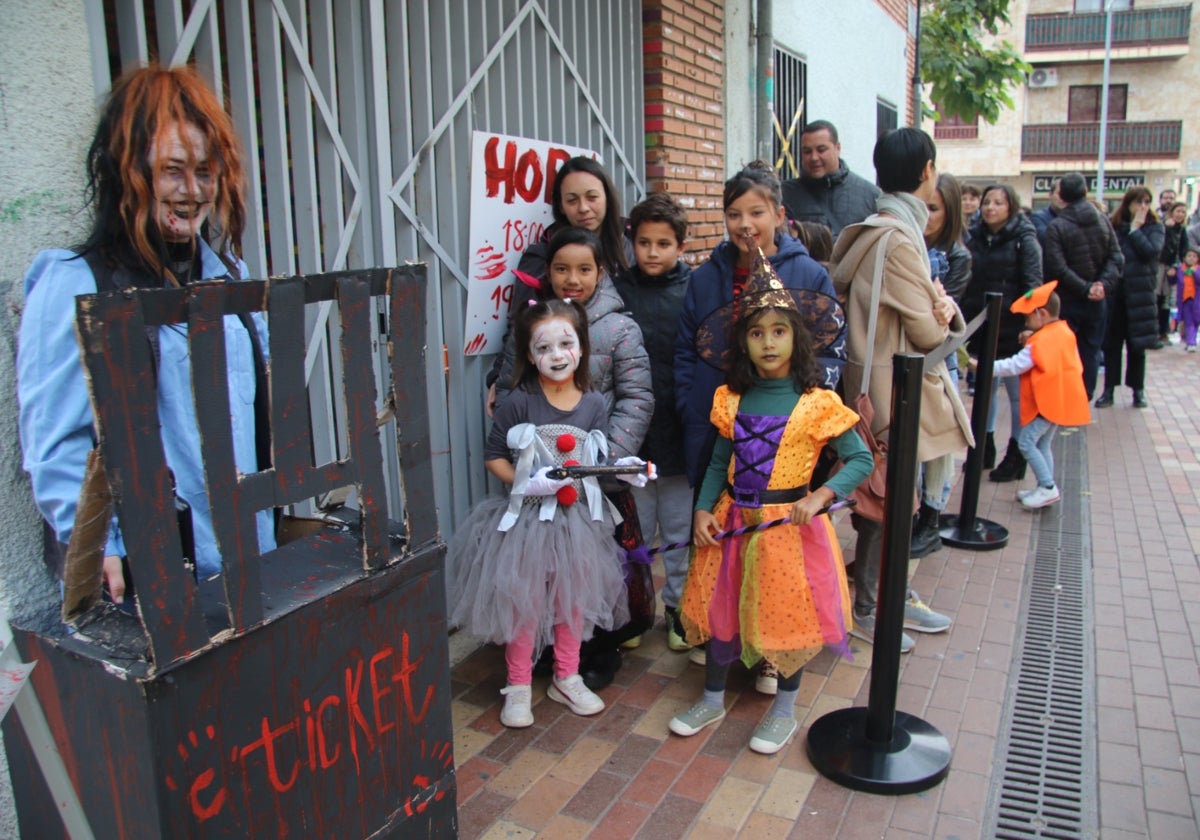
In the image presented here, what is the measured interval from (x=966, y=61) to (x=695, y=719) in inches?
423

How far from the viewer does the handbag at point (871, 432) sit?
3432 mm

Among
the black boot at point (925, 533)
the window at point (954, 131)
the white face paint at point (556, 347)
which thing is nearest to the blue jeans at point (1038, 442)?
the black boot at point (925, 533)

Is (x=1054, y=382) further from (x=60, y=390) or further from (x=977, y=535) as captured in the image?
(x=60, y=390)

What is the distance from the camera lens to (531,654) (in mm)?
3348

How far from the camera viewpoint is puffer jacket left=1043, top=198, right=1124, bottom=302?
277 inches

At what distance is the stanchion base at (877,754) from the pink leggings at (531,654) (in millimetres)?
864

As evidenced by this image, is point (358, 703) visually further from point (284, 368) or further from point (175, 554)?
point (284, 368)

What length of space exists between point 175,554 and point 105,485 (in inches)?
8.9

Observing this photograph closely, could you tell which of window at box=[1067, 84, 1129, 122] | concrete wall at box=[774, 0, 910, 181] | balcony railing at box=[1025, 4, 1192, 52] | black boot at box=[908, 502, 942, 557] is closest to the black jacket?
black boot at box=[908, 502, 942, 557]

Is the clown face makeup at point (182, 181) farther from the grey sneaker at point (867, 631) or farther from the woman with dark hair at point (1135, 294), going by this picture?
the woman with dark hair at point (1135, 294)

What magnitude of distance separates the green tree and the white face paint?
9930mm

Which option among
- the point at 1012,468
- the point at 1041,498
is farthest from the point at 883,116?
the point at 1041,498

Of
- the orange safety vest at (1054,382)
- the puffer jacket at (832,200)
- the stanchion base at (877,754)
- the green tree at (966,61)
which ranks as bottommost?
the stanchion base at (877,754)

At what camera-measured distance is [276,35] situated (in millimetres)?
2953
